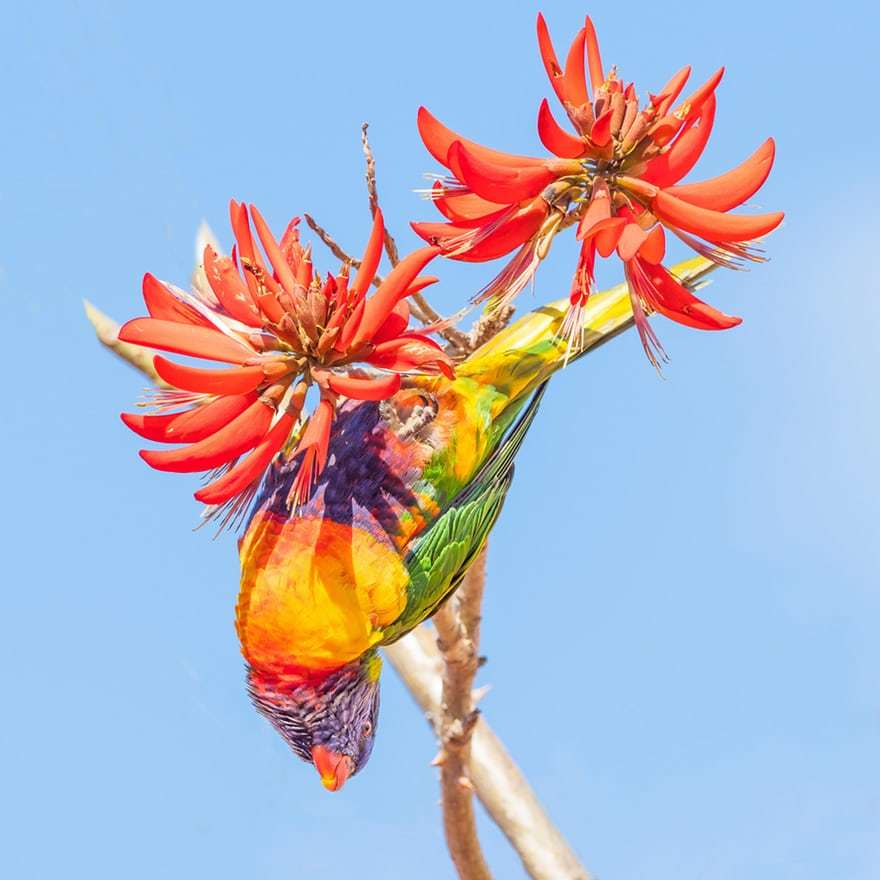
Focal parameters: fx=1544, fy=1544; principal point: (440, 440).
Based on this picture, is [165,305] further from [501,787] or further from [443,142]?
[501,787]

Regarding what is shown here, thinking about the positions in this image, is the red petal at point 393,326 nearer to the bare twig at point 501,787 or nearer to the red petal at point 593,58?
the red petal at point 593,58

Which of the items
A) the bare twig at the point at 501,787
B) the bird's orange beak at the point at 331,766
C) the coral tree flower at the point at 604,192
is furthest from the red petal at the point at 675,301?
the bare twig at the point at 501,787

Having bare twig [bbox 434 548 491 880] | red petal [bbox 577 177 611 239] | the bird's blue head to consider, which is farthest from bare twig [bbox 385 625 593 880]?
red petal [bbox 577 177 611 239]

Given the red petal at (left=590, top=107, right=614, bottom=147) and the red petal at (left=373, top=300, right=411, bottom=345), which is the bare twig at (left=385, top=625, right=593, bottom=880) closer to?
the red petal at (left=373, top=300, right=411, bottom=345)

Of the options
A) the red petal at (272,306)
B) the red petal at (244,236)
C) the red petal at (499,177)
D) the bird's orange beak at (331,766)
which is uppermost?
the red petal at (244,236)

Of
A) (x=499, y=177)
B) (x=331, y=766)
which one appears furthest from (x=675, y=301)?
(x=331, y=766)

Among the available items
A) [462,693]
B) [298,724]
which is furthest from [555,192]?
[462,693]

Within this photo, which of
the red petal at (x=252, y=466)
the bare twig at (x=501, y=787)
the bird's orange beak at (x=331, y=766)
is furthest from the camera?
the bare twig at (x=501, y=787)

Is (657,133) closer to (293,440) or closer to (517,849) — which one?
(293,440)
